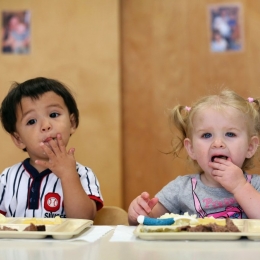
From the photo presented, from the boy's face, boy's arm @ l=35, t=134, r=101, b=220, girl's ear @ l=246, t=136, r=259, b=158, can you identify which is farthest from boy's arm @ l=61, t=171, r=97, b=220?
girl's ear @ l=246, t=136, r=259, b=158

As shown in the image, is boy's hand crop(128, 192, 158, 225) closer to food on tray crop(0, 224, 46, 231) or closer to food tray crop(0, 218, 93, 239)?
food tray crop(0, 218, 93, 239)

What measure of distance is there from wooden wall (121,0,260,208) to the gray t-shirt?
1.67 m

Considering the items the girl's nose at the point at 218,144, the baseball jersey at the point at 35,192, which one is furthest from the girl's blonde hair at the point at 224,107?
the baseball jersey at the point at 35,192

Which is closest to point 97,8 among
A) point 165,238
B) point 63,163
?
point 63,163

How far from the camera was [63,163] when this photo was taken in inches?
59.9

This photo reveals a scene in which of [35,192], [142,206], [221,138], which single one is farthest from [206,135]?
[35,192]

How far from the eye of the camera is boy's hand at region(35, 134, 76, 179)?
151 centimetres

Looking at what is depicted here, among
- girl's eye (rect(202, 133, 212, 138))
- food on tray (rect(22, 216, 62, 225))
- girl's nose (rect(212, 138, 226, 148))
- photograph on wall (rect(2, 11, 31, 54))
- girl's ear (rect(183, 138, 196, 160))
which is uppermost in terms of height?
photograph on wall (rect(2, 11, 31, 54))

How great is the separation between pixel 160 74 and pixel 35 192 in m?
1.83

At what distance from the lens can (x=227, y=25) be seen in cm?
323

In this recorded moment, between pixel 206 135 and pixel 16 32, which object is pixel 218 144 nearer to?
pixel 206 135

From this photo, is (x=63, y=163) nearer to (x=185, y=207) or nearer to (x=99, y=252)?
(x=185, y=207)

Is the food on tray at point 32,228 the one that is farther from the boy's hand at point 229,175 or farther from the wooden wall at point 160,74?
the wooden wall at point 160,74

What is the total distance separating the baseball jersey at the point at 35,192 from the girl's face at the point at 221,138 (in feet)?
1.16
